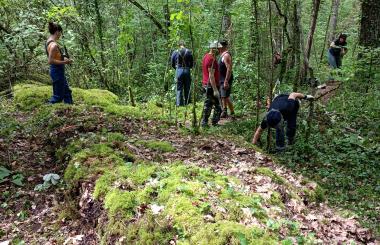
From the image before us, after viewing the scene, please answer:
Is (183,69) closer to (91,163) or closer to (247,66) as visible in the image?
(247,66)

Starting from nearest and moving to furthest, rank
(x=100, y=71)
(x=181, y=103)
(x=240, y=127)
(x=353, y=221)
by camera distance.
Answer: (x=353, y=221) → (x=240, y=127) → (x=181, y=103) → (x=100, y=71)

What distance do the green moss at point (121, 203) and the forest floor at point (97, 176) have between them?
0.55ft

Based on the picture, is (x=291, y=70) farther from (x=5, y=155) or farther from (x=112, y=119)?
(x=5, y=155)

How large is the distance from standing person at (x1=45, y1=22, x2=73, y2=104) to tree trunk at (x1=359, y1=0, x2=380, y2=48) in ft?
28.9

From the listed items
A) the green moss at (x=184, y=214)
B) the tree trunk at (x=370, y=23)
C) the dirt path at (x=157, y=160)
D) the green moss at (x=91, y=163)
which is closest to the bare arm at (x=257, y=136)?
the dirt path at (x=157, y=160)

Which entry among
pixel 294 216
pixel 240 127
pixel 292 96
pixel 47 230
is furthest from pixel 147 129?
pixel 294 216

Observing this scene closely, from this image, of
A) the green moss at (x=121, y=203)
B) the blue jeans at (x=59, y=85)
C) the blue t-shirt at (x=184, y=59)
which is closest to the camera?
the green moss at (x=121, y=203)

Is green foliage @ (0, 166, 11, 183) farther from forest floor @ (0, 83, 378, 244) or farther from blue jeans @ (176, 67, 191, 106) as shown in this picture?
blue jeans @ (176, 67, 191, 106)

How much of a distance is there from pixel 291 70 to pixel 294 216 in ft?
40.8

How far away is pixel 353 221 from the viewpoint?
5.02 meters

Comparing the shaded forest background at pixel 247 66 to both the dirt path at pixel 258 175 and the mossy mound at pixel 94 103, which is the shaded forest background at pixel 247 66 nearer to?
the mossy mound at pixel 94 103

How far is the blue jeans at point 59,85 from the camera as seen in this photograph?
889 cm

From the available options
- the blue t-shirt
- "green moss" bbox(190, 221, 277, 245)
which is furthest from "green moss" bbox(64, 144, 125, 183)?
the blue t-shirt

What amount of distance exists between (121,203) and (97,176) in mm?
1013
